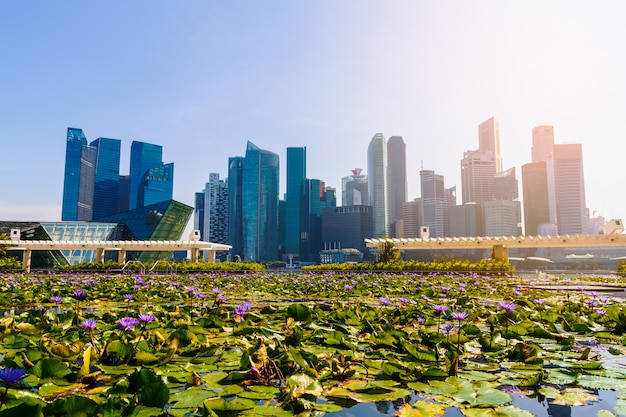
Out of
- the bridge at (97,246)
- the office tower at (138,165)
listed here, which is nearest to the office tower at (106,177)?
the office tower at (138,165)

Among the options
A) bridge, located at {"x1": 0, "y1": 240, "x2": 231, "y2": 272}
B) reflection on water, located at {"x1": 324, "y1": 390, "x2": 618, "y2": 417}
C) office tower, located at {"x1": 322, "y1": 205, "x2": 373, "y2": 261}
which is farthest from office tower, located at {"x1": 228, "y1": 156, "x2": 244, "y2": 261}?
reflection on water, located at {"x1": 324, "y1": 390, "x2": 618, "y2": 417}

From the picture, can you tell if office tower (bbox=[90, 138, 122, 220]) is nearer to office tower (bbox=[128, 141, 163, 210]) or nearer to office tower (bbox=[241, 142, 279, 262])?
office tower (bbox=[128, 141, 163, 210])

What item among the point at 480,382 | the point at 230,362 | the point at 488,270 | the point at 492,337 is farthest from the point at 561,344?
the point at 488,270

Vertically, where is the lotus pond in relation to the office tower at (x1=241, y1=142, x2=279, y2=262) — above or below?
below

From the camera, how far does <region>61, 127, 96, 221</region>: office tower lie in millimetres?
174750

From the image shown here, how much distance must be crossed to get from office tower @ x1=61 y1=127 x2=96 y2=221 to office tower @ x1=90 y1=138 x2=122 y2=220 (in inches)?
98.4

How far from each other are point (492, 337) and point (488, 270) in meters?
20.9

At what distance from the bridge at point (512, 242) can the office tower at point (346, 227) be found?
15161 cm

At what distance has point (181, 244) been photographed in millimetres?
34375

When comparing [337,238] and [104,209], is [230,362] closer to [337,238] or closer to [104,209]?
[337,238]

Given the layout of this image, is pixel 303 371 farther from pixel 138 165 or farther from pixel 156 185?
pixel 138 165

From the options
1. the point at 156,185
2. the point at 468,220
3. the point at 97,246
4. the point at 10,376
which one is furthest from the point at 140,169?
the point at 10,376

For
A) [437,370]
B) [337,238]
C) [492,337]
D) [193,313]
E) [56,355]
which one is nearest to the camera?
[437,370]

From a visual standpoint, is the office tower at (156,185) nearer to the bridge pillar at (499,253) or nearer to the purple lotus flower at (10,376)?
the bridge pillar at (499,253)
